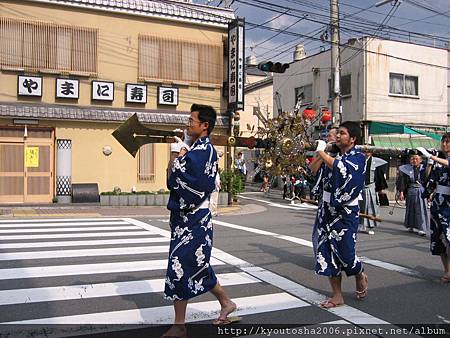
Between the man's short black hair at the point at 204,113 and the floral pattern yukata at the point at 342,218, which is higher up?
the man's short black hair at the point at 204,113

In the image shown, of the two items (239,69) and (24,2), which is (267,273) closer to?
(239,69)

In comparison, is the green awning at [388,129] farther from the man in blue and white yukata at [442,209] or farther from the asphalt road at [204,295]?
the man in blue and white yukata at [442,209]

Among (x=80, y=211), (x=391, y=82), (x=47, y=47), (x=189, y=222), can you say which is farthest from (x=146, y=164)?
(x=189, y=222)

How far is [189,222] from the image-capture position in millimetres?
4133

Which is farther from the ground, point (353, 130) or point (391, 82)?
point (391, 82)

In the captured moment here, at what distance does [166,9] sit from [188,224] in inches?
636

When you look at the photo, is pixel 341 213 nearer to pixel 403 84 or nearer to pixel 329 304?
pixel 329 304

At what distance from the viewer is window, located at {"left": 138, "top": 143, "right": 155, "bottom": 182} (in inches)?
731

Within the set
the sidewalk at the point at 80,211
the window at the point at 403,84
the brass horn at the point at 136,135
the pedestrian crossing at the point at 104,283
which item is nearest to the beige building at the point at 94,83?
the sidewalk at the point at 80,211

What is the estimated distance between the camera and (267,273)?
6727 millimetres

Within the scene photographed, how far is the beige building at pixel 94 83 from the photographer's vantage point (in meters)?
16.5

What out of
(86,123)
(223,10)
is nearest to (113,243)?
(86,123)

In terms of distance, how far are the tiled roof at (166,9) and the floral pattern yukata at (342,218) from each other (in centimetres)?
1480

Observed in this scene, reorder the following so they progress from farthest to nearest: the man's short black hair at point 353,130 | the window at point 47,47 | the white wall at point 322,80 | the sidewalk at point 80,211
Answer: the white wall at point 322,80 → the window at point 47,47 → the sidewalk at point 80,211 → the man's short black hair at point 353,130
